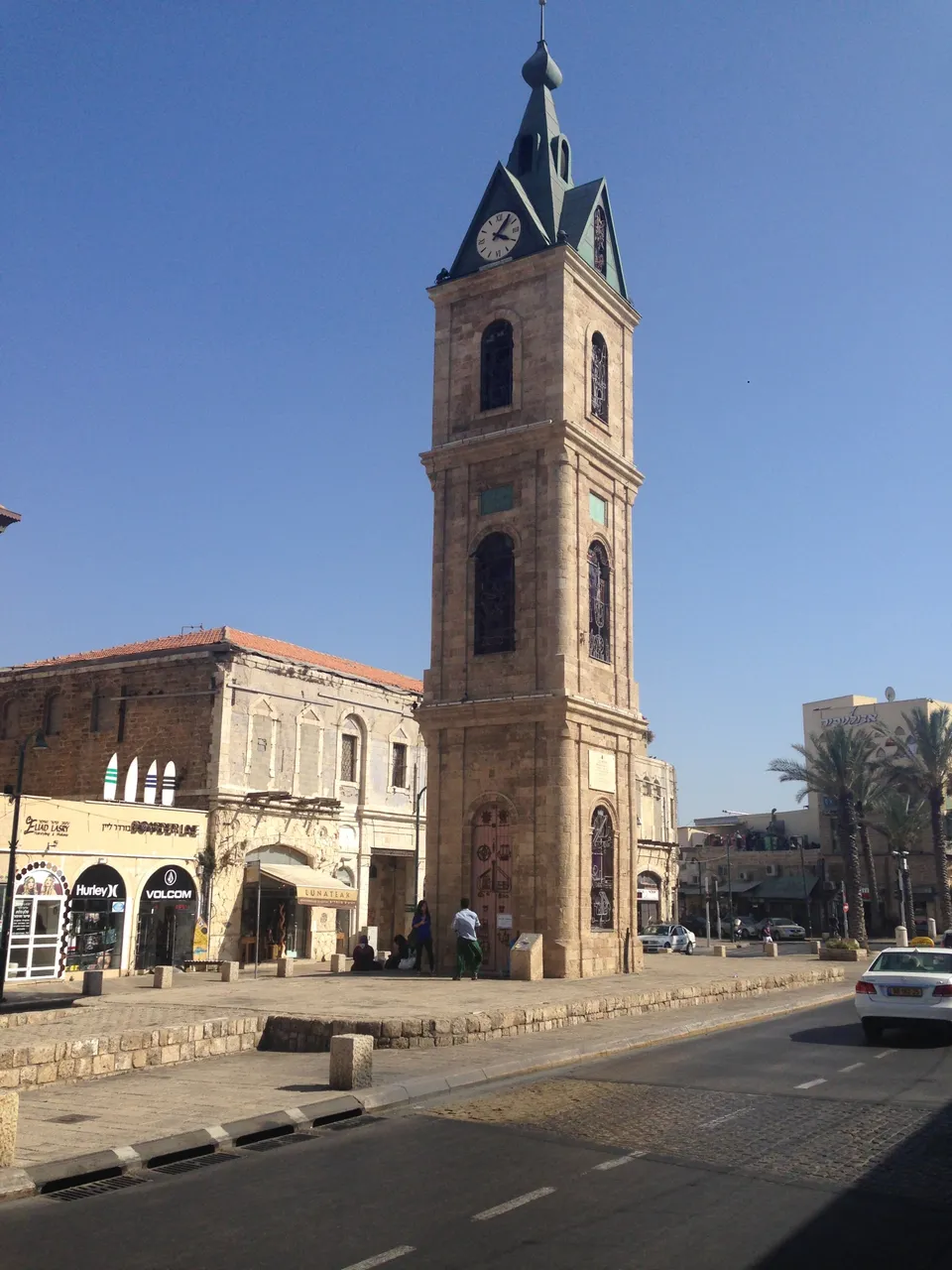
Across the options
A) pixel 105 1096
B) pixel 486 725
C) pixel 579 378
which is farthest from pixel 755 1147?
pixel 579 378

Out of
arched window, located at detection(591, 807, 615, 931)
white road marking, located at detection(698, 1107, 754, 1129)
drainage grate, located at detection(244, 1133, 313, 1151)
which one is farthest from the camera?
arched window, located at detection(591, 807, 615, 931)

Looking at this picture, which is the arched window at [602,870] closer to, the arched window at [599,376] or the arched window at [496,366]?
the arched window at [599,376]

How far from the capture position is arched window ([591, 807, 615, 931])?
83.4 ft

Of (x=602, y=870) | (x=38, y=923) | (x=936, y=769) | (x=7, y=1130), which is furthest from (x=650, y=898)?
(x=7, y=1130)

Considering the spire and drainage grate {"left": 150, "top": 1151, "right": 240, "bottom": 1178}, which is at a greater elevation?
the spire

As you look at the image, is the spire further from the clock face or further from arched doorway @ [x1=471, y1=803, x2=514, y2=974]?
arched doorway @ [x1=471, y1=803, x2=514, y2=974]

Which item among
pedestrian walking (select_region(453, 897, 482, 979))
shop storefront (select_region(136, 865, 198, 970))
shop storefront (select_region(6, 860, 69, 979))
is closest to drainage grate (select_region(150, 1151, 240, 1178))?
pedestrian walking (select_region(453, 897, 482, 979))

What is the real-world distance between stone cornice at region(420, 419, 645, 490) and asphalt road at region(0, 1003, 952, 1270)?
57.0 feet

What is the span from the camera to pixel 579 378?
89.9 feet

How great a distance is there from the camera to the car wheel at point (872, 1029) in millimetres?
15461

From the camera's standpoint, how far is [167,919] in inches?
1265

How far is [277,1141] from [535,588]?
690 inches

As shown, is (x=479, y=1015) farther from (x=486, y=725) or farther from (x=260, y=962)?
(x=260, y=962)

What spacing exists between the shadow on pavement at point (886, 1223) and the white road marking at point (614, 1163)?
168cm
